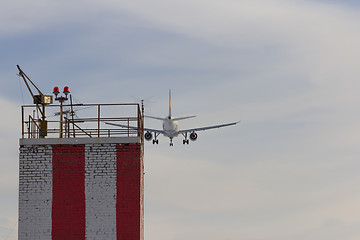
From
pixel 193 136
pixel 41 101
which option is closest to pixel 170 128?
pixel 193 136

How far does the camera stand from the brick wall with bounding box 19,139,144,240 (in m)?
24.0

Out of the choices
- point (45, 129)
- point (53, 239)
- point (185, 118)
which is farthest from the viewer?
point (185, 118)

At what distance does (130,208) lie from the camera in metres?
24.1

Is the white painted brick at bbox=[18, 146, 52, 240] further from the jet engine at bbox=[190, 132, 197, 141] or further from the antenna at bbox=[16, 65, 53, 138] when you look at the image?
the jet engine at bbox=[190, 132, 197, 141]

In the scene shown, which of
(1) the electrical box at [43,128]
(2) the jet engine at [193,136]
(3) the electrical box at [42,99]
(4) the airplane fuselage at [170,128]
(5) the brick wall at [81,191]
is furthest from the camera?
(4) the airplane fuselage at [170,128]

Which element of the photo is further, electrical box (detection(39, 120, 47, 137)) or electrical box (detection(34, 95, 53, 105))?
electrical box (detection(34, 95, 53, 105))

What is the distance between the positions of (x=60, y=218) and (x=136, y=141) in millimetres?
3763

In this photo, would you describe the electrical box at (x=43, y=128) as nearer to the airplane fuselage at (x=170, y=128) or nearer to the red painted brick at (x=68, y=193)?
the red painted brick at (x=68, y=193)

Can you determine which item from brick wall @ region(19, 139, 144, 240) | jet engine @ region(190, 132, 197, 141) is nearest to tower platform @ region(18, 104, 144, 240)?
brick wall @ region(19, 139, 144, 240)

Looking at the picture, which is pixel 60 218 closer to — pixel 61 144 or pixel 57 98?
pixel 61 144

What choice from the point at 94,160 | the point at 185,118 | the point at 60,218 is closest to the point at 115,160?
the point at 94,160

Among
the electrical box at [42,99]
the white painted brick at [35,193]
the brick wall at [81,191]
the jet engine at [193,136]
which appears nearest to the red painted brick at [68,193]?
the brick wall at [81,191]

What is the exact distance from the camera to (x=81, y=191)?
79.7 feet

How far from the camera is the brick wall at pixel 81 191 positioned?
78.6ft
